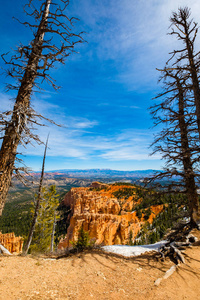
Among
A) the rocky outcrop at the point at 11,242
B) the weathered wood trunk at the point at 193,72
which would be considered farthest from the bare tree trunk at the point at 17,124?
the rocky outcrop at the point at 11,242

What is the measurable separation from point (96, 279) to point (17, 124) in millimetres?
5514

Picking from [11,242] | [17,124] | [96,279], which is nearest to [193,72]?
[17,124]

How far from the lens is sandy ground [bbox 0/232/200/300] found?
364cm

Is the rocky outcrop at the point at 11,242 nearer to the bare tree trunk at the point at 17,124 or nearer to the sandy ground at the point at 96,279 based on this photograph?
the sandy ground at the point at 96,279

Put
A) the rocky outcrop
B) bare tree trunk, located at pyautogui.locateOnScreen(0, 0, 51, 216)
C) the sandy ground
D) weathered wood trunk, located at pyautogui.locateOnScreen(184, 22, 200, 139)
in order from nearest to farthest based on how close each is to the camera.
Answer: the sandy ground
bare tree trunk, located at pyautogui.locateOnScreen(0, 0, 51, 216)
weathered wood trunk, located at pyautogui.locateOnScreen(184, 22, 200, 139)
the rocky outcrop

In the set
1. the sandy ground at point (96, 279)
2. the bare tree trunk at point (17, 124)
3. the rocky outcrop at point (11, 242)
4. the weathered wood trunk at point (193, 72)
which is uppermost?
the weathered wood trunk at point (193, 72)

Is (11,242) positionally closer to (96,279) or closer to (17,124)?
(96,279)

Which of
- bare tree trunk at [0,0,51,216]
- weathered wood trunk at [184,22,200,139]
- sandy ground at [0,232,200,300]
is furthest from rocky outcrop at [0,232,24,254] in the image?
weathered wood trunk at [184,22,200,139]

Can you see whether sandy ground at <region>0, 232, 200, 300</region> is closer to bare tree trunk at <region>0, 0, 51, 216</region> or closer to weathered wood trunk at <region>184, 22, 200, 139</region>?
bare tree trunk at <region>0, 0, 51, 216</region>

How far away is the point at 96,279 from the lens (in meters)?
4.33

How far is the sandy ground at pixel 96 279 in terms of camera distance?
364cm

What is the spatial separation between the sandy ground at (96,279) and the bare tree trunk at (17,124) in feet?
7.07

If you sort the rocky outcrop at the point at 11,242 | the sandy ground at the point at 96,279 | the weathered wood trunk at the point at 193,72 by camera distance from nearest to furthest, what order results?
the sandy ground at the point at 96,279, the weathered wood trunk at the point at 193,72, the rocky outcrop at the point at 11,242

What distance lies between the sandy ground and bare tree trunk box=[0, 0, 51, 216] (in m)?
2.16
